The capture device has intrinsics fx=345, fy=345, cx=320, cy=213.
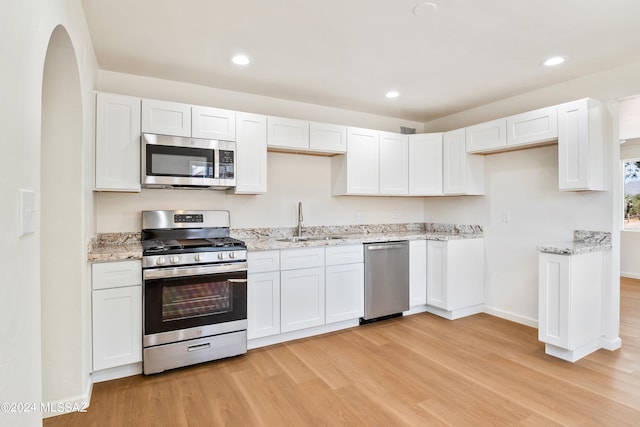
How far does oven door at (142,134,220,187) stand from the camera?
284 centimetres

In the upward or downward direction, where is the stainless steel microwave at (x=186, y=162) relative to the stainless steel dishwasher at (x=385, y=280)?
upward

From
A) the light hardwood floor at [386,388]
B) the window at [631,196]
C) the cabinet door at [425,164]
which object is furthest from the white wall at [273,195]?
the window at [631,196]

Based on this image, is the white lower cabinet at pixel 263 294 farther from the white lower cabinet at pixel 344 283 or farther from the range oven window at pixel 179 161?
the range oven window at pixel 179 161

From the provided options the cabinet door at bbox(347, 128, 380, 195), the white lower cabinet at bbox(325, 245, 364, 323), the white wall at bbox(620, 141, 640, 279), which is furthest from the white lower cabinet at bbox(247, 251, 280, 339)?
the white wall at bbox(620, 141, 640, 279)

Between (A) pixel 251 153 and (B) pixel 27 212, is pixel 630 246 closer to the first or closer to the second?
(A) pixel 251 153

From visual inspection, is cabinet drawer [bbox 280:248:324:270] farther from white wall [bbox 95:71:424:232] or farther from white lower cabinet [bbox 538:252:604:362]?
white lower cabinet [bbox 538:252:604:362]

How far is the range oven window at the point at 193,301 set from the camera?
102 inches

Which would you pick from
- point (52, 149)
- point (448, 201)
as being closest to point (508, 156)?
point (448, 201)

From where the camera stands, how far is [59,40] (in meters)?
1.79

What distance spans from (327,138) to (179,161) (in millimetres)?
1535

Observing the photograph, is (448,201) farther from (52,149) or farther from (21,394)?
(21,394)

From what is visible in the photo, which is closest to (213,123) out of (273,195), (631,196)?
(273,195)

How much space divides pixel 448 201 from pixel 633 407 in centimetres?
278

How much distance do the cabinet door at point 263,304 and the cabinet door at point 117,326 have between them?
2.85ft
